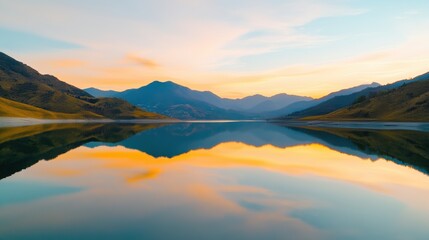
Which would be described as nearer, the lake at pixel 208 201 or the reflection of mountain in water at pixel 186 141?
the lake at pixel 208 201

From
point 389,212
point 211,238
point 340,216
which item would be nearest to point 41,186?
point 211,238

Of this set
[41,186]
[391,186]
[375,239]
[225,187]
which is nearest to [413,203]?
[391,186]

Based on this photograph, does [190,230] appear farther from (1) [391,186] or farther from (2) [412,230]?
(1) [391,186]

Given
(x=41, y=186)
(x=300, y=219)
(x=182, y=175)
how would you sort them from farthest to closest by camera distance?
1. (x=182, y=175)
2. (x=41, y=186)
3. (x=300, y=219)

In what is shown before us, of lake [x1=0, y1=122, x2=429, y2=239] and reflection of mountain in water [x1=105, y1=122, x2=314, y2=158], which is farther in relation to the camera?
reflection of mountain in water [x1=105, y1=122, x2=314, y2=158]

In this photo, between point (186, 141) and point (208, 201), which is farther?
point (186, 141)

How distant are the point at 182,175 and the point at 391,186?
2257cm

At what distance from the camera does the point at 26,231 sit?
56.1 ft

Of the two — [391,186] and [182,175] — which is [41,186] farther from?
[391,186]

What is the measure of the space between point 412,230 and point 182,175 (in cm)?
2373

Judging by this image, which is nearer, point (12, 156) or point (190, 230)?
point (190, 230)

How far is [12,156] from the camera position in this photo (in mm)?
46469

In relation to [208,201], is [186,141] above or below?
below

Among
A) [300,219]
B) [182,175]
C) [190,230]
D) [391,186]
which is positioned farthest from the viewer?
[182,175]
